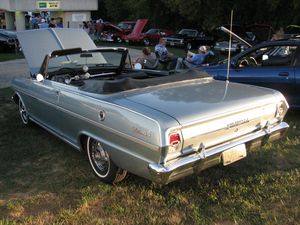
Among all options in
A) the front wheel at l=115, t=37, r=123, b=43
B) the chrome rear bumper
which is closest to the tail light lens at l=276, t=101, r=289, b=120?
the chrome rear bumper

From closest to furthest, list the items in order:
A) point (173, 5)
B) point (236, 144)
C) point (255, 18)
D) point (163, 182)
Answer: point (163, 182) → point (236, 144) → point (255, 18) → point (173, 5)

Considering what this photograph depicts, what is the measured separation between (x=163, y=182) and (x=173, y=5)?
2888cm

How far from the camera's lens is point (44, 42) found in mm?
7746

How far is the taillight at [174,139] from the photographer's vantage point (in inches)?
132

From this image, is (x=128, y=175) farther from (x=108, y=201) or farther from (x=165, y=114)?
(x=165, y=114)

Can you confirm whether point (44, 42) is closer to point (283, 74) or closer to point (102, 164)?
point (102, 164)

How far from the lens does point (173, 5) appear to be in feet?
101

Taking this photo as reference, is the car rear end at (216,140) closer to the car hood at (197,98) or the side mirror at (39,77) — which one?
the car hood at (197,98)

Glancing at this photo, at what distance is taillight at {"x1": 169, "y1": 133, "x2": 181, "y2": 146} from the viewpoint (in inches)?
132

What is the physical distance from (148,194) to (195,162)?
2.29 feet

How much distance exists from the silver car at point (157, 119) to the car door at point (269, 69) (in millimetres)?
2059

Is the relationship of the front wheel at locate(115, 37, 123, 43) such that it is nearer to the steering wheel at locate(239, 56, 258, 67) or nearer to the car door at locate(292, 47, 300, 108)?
the steering wheel at locate(239, 56, 258, 67)

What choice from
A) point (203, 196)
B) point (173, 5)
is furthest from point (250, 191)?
point (173, 5)

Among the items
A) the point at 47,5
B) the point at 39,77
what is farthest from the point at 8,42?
the point at 47,5
